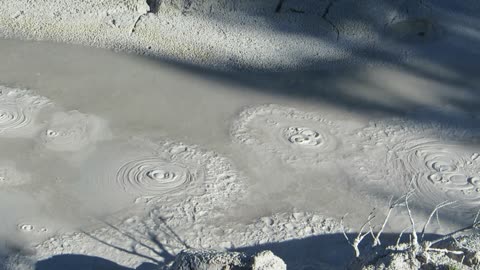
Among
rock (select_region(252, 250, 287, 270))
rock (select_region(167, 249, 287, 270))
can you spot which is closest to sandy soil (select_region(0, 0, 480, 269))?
rock (select_region(167, 249, 287, 270))

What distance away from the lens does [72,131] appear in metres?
4.68

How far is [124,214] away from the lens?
4.12 metres

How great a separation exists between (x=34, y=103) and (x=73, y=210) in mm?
1047

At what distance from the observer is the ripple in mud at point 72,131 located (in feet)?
15.0

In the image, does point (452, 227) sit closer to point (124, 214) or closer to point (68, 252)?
point (124, 214)

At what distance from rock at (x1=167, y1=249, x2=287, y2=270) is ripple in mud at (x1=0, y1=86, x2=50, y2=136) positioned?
1.83 m

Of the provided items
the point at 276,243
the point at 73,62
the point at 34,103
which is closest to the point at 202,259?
the point at 276,243

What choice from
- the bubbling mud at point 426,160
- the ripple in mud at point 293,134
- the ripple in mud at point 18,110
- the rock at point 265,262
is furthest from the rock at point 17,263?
the bubbling mud at point 426,160

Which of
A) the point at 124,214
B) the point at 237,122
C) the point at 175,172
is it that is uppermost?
the point at 237,122

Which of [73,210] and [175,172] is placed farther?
[175,172]

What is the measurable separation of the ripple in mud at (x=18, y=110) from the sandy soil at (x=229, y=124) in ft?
0.04

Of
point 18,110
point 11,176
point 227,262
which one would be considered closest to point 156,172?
point 11,176

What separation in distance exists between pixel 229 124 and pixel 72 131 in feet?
3.10

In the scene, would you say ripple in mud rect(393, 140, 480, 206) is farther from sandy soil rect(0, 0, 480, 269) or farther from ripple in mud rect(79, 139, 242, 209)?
ripple in mud rect(79, 139, 242, 209)
